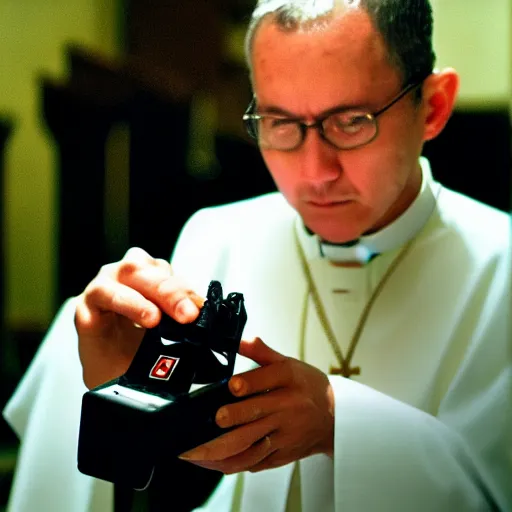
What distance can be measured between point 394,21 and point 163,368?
444 millimetres

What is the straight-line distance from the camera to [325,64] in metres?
0.80

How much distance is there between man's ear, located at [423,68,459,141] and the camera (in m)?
0.88

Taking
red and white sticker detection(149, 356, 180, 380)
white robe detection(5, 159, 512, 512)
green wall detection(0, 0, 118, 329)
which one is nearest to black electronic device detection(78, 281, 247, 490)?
red and white sticker detection(149, 356, 180, 380)

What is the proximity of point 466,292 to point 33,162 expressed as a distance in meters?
1.10

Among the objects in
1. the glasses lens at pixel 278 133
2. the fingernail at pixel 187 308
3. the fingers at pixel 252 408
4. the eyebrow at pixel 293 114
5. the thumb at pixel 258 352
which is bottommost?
the fingers at pixel 252 408

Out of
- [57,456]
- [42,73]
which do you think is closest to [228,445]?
[57,456]

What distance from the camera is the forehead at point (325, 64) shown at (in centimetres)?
80

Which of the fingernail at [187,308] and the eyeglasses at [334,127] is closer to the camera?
the fingernail at [187,308]

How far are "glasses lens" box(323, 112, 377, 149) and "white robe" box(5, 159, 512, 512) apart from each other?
189 mm

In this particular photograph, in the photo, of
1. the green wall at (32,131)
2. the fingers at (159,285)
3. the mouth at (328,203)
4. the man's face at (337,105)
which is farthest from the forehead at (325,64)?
the green wall at (32,131)

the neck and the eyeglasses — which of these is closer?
the eyeglasses

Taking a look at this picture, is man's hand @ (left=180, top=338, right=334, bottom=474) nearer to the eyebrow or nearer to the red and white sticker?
the red and white sticker

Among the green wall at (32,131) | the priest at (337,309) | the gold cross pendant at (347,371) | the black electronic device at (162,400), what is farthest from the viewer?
the green wall at (32,131)

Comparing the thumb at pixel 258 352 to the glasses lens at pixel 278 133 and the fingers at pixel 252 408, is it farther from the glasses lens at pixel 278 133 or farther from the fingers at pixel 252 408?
the glasses lens at pixel 278 133
